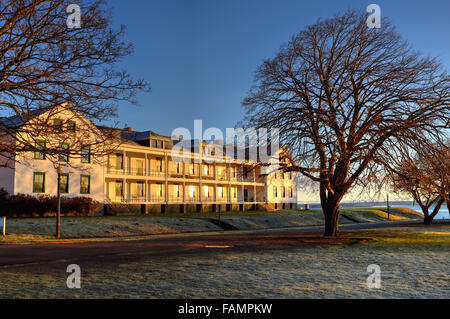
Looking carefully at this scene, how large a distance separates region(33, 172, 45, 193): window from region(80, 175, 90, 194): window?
3641 mm

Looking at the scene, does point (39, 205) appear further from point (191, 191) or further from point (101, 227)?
point (191, 191)

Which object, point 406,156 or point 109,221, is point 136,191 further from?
point 406,156

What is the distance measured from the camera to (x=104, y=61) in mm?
11477

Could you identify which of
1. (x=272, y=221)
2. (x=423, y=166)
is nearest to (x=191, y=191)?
(x=272, y=221)

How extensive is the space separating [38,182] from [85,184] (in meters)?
4.50

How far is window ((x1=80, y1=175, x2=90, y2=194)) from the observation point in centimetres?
3875

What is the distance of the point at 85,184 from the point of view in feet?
128

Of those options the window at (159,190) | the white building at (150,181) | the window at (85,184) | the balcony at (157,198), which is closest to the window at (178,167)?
the white building at (150,181)

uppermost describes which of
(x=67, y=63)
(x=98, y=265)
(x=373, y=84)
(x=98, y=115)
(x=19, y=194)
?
(x=373, y=84)

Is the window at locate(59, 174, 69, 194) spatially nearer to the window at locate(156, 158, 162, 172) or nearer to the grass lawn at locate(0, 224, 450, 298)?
the window at locate(156, 158, 162, 172)

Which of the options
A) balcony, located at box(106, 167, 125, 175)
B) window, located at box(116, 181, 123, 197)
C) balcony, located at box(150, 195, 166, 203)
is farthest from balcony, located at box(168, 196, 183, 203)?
balcony, located at box(106, 167, 125, 175)
